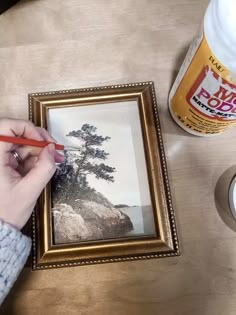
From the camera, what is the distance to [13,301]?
461 millimetres

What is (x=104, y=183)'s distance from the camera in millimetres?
497

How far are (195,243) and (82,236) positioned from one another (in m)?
0.15

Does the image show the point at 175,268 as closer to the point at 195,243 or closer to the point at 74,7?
the point at 195,243

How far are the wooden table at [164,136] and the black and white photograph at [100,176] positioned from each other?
0.04 meters

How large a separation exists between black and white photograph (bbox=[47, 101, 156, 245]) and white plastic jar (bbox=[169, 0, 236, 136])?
0.27ft

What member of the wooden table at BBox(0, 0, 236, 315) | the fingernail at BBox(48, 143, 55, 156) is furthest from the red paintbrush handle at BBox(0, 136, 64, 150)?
the wooden table at BBox(0, 0, 236, 315)

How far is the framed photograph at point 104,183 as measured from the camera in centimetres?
47

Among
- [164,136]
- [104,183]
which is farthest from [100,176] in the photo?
[164,136]

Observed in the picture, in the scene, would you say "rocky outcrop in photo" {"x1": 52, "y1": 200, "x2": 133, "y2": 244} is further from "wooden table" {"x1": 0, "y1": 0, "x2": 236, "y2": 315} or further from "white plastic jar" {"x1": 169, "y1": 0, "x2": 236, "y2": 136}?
"white plastic jar" {"x1": 169, "y1": 0, "x2": 236, "y2": 136}

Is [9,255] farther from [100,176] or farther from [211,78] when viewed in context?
[211,78]

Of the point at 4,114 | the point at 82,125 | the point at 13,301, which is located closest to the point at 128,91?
the point at 82,125

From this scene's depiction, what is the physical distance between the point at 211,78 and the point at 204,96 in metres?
0.03

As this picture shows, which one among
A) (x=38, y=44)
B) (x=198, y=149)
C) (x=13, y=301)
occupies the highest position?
(x=38, y=44)

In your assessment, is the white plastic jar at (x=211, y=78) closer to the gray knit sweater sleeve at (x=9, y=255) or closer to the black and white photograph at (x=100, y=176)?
the black and white photograph at (x=100, y=176)
